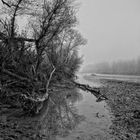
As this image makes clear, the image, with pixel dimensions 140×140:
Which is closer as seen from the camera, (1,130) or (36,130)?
(1,130)

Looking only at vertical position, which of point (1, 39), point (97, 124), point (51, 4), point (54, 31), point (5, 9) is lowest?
point (97, 124)

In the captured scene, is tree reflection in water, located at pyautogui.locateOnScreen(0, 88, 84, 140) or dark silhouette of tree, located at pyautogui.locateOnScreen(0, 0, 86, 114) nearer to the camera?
tree reflection in water, located at pyautogui.locateOnScreen(0, 88, 84, 140)

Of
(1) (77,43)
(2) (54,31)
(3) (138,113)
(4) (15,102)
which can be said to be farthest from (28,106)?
(1) (77,43)

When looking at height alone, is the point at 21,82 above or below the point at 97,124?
above

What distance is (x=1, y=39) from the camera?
8.85 m

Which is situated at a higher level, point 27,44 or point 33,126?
point 27,44

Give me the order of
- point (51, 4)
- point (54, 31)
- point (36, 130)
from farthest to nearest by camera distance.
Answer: point (54, 31)
point (51, 4)
point (36, 130)

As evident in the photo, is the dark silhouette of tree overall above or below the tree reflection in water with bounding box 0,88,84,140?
above

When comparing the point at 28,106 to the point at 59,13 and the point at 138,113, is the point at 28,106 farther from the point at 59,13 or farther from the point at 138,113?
the point at 59,13

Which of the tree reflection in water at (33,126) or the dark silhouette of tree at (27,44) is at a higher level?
the dark silhouette of tree at (27,44)

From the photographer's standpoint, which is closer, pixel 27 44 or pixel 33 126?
pixel 33 126

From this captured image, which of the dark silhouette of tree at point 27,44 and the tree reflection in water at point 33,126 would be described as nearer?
the tree reflection in water at point 33,126

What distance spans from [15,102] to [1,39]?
15.7ft

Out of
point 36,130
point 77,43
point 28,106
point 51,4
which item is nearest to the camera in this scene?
point 36,130
